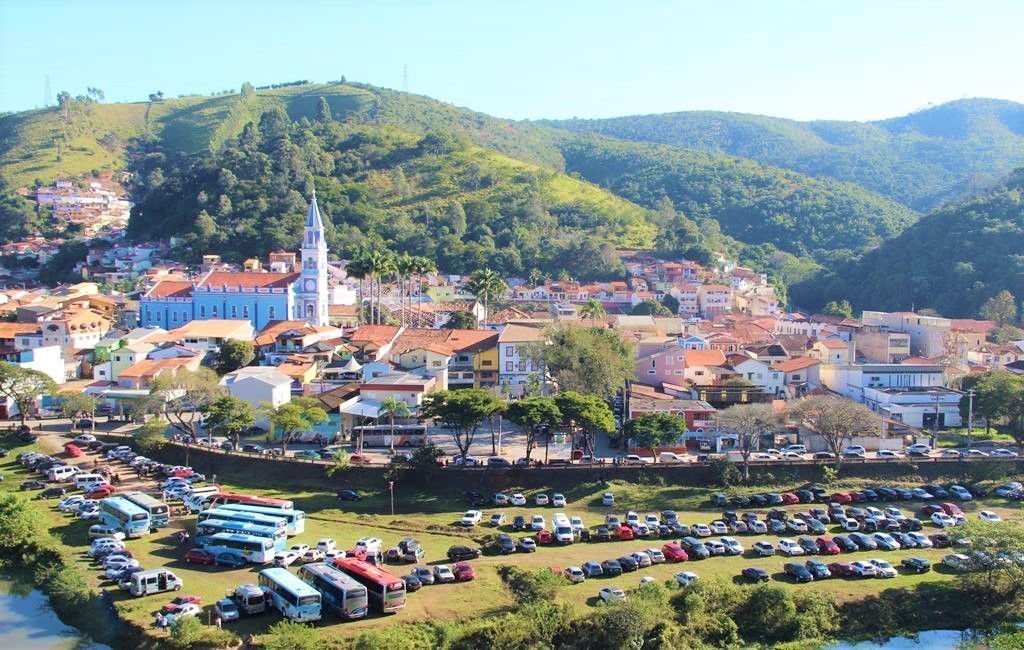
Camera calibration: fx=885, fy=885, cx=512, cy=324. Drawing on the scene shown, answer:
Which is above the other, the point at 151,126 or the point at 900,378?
the point at 151,126

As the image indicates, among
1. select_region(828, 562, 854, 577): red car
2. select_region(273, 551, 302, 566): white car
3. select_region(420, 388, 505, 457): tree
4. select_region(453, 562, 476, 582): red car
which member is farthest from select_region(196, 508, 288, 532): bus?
select_region(828, 562, 854, 577): red car

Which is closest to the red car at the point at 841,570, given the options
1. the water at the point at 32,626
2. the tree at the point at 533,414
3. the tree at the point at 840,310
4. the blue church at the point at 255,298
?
the tree at the point at 533,414

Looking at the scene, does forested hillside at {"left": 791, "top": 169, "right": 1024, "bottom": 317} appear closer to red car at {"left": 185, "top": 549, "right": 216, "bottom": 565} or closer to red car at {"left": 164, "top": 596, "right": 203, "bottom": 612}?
red car at {"left": 185, "top": 549, "right": 216, "bottom": 565}

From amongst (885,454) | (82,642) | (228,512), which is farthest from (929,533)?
(82,642)

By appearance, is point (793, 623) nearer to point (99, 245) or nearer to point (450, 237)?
point (450, 237)

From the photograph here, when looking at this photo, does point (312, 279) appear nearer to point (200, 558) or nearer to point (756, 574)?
point (200, 558)

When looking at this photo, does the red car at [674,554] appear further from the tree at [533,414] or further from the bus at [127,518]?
the bus at [127,518]

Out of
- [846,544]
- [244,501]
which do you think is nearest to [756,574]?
[846,544]
